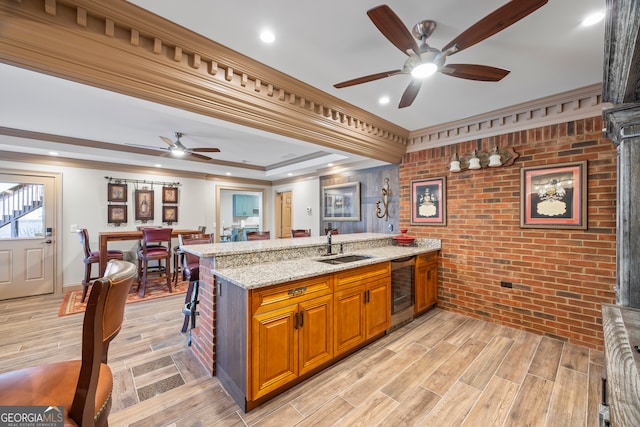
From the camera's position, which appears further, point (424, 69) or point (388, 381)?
point (388, 381)

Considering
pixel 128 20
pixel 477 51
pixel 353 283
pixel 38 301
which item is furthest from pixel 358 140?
pixel 38 301

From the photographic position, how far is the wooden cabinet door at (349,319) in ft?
7.64

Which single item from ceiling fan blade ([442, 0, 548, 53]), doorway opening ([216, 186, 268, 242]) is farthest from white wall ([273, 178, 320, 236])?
ceiling fan blade ([442, 0, 548, 53])

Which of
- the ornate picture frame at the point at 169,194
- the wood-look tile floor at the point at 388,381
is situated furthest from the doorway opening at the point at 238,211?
the wood-look tile floor at the point at 388,381

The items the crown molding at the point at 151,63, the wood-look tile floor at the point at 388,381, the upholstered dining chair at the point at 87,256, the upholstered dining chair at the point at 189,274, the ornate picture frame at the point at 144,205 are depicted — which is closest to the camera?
the crown molding at the point at 151,63

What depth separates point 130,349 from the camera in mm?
2631

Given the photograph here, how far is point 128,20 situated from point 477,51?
8.35 ft

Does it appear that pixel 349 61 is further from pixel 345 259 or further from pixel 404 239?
pixel 404 239

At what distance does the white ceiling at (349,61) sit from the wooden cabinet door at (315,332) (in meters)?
1.81

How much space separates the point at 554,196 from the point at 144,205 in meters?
7.03

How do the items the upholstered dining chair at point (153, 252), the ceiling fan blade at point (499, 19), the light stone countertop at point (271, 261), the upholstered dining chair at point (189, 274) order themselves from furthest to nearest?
the upholstered dining chair at point (153, 252) < the upholstered dining chair at point (189, 274) < the light stone countertop at point (271, 261) < the ceiling fan blade at point (499, 19)

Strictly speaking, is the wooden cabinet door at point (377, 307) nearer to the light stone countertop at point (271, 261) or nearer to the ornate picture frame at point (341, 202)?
the light stone countertop at point (271, 261)

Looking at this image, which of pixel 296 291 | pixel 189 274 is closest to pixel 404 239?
pixel 296 291

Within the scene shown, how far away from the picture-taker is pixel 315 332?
2.14 metres
